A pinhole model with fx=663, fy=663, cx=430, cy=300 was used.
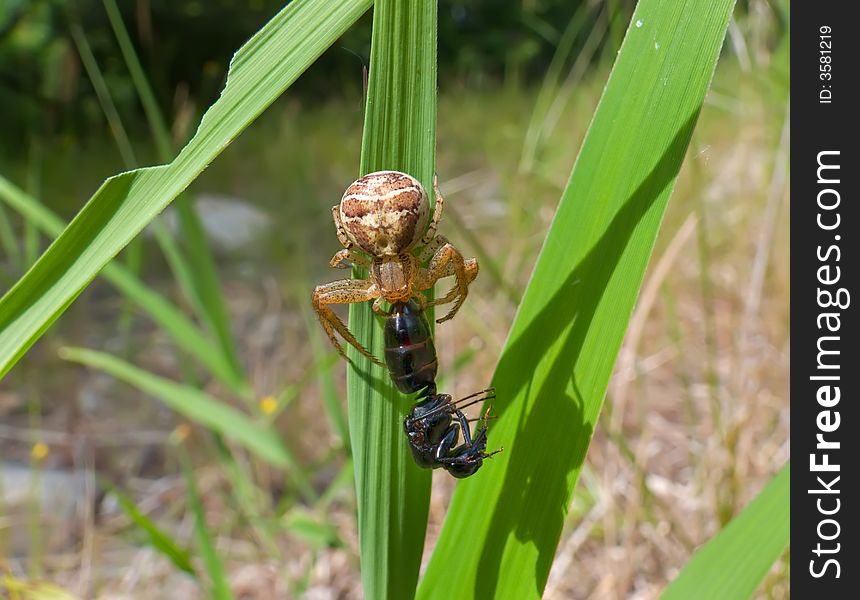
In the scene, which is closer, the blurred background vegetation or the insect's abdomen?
the insect's abdomen

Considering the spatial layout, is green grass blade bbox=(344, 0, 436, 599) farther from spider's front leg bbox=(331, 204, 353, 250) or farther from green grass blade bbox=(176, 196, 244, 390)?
green grass blade bbox=(176, 196, 244, 390)

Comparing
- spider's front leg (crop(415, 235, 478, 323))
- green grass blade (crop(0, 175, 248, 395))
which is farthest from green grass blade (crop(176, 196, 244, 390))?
spider's front leg (crop(415, 235, 478, 323))

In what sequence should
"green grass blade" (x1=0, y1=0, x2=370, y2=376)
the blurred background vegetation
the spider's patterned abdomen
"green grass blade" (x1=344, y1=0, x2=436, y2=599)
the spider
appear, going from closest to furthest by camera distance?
"green grass blade" (x1=0, y1=0, x2=370, y2=376) < "green grass blade" (x1=344, y1=0, x2=436, y2=599) < the spider's patterned abdomen < the spider < the blurred background vegetation

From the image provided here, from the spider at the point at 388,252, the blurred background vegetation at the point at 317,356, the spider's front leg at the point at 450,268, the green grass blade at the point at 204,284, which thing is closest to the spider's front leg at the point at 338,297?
the spider at the point at 388,252

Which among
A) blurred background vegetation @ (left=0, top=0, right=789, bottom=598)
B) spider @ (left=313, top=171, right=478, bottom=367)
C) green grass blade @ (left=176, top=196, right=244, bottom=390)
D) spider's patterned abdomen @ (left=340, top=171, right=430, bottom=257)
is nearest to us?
spider's patterned abdomen @ (left=340, top=171, right=430, bottom=257)

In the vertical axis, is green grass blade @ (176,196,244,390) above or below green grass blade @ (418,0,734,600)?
above

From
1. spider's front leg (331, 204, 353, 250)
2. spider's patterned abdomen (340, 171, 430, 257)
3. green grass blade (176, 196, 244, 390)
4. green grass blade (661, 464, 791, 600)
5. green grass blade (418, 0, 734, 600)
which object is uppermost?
green grass blade (176, 196, 244, 390)

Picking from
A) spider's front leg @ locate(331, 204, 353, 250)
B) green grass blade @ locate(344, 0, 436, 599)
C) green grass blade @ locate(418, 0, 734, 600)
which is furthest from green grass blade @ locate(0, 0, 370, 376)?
spider's front leg @ locate(331, 204, 353, 250)
